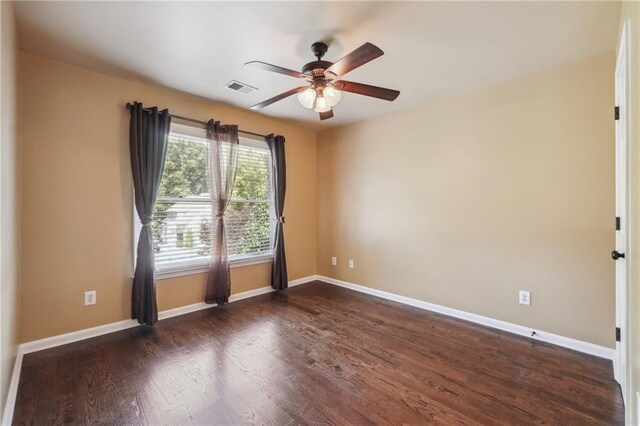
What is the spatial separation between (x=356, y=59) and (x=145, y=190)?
2.40 m

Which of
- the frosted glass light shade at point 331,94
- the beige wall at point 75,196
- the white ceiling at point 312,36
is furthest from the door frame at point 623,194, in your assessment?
the beige wall at point 75,196

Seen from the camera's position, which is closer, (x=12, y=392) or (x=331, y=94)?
(x=12, y=392)

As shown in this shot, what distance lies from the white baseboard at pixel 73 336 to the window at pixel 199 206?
1.58ft

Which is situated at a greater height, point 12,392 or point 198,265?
point 198,265

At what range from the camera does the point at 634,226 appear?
4.63 ft

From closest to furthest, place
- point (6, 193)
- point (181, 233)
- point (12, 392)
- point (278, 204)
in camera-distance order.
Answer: point (6, 193)
point (12, 392)
point (181, 233)
point (278, 204)

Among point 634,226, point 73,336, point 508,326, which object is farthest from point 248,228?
point 634,226

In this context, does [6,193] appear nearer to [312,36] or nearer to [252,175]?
[312,36]

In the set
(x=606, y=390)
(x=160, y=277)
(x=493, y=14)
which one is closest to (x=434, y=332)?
(x=606, y=390)

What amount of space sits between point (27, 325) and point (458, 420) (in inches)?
132

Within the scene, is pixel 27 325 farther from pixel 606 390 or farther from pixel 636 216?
pixel 606 390

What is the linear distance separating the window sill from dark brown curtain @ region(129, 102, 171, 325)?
0.68 ft

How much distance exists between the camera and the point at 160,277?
3.09m

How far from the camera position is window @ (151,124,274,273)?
3.15 metres
